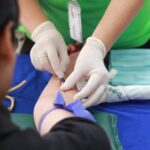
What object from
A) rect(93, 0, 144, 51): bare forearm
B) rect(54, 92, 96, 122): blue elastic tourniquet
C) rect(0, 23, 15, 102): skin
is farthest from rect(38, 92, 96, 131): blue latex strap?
rect(0, 23, 15, 102): skin

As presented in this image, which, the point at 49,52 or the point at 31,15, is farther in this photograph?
the point at 31,15

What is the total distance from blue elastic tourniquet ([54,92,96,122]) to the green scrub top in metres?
0.38

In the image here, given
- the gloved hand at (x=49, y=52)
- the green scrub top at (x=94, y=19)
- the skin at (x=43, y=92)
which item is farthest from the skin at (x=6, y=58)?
the green scrub top at (x=94, y=19)

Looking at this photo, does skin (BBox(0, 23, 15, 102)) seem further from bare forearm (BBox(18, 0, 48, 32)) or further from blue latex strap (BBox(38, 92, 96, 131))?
bare forearm (BBox(18, 0, 48, 32))

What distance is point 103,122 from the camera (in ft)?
3.33

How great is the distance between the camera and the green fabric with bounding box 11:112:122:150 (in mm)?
974

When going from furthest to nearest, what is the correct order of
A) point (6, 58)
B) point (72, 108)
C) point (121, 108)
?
1. point (121, 108)
2. point (72, 108)
3. point (6, 58)

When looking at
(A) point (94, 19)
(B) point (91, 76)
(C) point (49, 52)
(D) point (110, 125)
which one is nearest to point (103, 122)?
(D) point (110, 125)

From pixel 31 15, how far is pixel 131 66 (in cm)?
37

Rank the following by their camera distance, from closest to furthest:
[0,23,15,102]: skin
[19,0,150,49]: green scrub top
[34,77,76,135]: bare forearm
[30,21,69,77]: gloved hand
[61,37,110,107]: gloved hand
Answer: [0,23,15,102]: skin, [34,77,76,135]: bare forearm, [61,37,110,107]: gloved hand, [30,21,69,77]: gloved hand, [19,0,150,49]: green scrub top

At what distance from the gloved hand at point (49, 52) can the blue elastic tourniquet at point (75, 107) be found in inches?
5.2

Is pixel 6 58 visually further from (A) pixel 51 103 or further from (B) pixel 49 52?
(B) pixel 49 52

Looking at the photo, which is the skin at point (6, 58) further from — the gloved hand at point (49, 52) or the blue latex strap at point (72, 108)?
the gloved hand at point (49, 52)

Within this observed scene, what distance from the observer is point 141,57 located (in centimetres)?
Answer: 125
